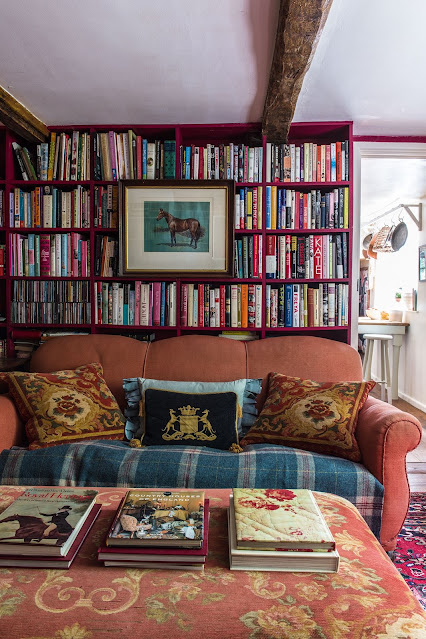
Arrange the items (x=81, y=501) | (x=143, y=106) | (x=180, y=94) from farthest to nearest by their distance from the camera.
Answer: (x=143, y=106) < (x=180, y=94) < (x=81, y=501)

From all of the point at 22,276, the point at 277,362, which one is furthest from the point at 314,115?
the point at 22,276

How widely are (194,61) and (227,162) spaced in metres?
0.89

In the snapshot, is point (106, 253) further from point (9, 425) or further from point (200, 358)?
point (9, 425)

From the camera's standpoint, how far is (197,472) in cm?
204

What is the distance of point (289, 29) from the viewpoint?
5.86 feet

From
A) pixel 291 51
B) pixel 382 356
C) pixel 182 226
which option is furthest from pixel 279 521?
pixel 382 356

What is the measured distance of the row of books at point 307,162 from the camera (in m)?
3.09

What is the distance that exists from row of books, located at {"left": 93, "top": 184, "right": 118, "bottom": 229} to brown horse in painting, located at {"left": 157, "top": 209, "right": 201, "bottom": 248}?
31 centimetres

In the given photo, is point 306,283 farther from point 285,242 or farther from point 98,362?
point 98,362

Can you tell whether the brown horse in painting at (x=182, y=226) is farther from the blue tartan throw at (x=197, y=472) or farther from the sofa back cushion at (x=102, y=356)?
the blue tartan throw at (x=197, y=472)

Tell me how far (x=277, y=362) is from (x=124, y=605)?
189 centimetres

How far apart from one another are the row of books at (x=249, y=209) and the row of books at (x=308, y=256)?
14cm

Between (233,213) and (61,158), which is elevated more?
(61,158)

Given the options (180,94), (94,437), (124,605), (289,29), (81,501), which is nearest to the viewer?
(124,605)
